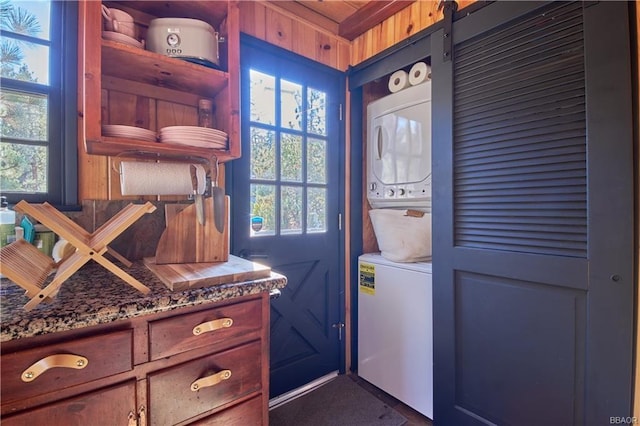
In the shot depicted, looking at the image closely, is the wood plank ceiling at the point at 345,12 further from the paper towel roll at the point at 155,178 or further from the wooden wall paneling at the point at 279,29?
the paper towel roll at the point at 155,178

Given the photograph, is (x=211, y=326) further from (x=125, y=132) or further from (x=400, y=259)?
(x=400, y=259)

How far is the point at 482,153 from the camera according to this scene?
1371 millimetres

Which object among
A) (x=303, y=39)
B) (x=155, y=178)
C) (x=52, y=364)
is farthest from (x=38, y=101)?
(x=303, y=39)

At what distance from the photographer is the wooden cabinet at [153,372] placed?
2.24ft

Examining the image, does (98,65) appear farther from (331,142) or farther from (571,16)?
(571,16)

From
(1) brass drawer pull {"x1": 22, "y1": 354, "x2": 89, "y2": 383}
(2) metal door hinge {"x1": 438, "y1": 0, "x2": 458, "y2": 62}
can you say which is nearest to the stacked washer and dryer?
(2) metal door hinge {"x1": 438, "y1": 0, "x2": 458, "y2": 62}

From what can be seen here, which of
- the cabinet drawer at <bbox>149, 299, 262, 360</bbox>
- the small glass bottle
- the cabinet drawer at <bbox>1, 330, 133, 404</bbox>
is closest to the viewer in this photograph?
the cabinet drawer at <bbox>1, 330, 133, 404</bbox>

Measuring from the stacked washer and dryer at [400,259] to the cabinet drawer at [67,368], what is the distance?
4.50 feet

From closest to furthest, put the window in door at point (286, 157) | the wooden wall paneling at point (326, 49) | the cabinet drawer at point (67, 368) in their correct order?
the cabinet drawer at point (67, 368)
the window in door at point (286, 157)
the wooden wall paneling at point (326, 49)

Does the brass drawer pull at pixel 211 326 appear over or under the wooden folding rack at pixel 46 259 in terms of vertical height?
under

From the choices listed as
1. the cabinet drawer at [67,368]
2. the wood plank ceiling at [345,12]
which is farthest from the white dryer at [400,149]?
the cabinet drawer at [67,368]

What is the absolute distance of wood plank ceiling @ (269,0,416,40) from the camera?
5.72 ft

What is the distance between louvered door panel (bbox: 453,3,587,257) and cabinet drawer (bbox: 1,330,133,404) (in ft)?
4.47

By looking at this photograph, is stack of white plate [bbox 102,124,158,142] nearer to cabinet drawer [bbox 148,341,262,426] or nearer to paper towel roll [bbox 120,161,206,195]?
paper towel roll [bbox 120,161,206,195]
